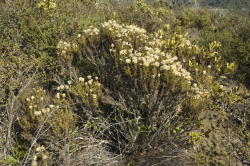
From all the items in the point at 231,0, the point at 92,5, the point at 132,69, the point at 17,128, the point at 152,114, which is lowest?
the point at 17,128

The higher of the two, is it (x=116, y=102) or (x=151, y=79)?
(x=151, y=79)

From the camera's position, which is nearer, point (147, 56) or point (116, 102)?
point (147, 56)

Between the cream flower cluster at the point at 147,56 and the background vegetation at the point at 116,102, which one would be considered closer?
the cream flower cluster at the point at 147,56

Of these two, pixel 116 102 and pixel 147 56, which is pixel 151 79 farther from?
pixel 116 102

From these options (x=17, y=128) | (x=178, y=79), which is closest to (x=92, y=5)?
(x=17, y=128)

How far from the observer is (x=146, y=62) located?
1.78 metres

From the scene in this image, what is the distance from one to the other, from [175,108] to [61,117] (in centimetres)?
171

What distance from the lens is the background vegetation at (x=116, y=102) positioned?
1917 millimetres

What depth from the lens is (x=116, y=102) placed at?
243 cm

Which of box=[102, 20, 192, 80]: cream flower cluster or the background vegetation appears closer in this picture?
box=[102, 20, 192, 80]: cream flower cluster

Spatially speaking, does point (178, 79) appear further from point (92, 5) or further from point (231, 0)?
point (231, 0)

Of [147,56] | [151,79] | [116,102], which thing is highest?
[147,56]

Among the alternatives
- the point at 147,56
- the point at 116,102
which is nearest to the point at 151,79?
the point at 147,56

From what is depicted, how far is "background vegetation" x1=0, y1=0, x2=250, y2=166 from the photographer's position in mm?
1917
